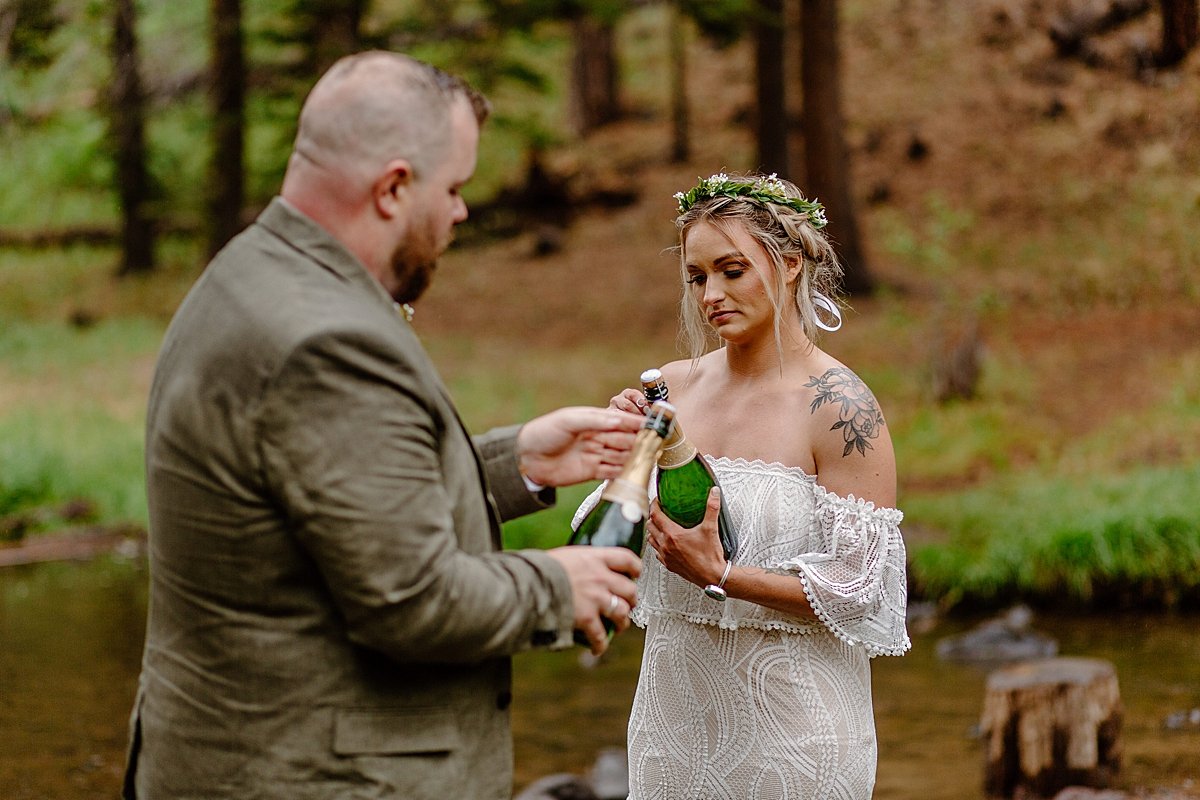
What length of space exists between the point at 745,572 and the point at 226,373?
1470 millimetres

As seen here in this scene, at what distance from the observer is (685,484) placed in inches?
126

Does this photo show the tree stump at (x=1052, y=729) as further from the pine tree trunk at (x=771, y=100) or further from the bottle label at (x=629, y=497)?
the pine tree trunk at (x=771, y=100)

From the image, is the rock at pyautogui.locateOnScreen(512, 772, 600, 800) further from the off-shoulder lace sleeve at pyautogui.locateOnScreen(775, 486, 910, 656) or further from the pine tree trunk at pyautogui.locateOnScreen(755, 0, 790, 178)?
the pine tree trunk at pyautogui.locateOnScreen(755, 0, 790, 178)

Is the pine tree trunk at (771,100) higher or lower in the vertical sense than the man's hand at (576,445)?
higher

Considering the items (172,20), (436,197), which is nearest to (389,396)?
(436,197)

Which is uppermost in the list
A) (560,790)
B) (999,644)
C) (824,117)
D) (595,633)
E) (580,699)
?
(824,117)

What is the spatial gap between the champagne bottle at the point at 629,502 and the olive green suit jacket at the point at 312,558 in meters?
0.31

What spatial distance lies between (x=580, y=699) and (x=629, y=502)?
5769 mm

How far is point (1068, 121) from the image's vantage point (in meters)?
19.4

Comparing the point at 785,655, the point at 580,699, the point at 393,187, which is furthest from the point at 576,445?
the point at 580,699

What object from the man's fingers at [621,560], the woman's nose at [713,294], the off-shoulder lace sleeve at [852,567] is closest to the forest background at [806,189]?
the woman's nose at [713,294]

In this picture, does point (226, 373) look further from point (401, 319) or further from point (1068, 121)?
point (1068, 121)

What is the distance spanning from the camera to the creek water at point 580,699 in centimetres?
678

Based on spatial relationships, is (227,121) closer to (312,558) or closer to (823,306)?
(823,306)
